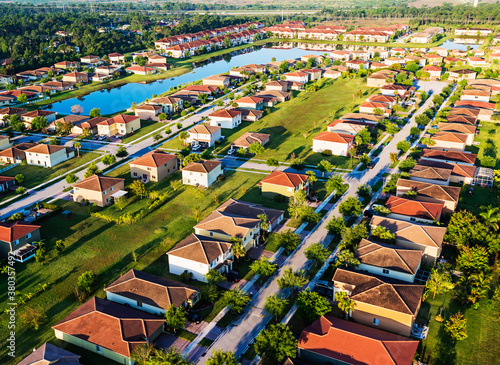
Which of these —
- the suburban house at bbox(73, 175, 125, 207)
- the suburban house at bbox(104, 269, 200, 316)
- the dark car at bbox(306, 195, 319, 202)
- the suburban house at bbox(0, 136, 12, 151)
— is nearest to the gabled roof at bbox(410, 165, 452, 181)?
the dark car at bbox(306, 195, 319, 202)

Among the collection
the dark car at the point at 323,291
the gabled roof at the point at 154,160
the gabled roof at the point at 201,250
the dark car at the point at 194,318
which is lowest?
the dark car at the point at 323,291

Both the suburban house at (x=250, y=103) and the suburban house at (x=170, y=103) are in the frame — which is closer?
the suburban house at (x=170, y=103)

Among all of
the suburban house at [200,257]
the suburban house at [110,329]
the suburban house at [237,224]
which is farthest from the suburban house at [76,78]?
the suburban house at [110,329]

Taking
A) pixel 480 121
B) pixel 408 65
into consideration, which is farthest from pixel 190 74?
pixel 480 121

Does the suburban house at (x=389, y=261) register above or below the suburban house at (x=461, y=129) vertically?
below

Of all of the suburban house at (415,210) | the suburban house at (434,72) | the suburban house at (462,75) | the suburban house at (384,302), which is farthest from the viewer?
the suburban house at (434,72)

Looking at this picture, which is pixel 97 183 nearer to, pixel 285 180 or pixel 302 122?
pixel 285 180

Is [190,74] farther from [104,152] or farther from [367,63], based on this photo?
[104,152]

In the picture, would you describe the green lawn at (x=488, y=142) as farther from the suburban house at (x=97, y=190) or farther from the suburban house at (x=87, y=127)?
the suburban house at (x=87, y=127)

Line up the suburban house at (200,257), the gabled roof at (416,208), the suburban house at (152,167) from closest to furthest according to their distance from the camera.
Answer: the suburban house at (200,257), the gabled roof at (416,208), the suburban house at (152,167)
